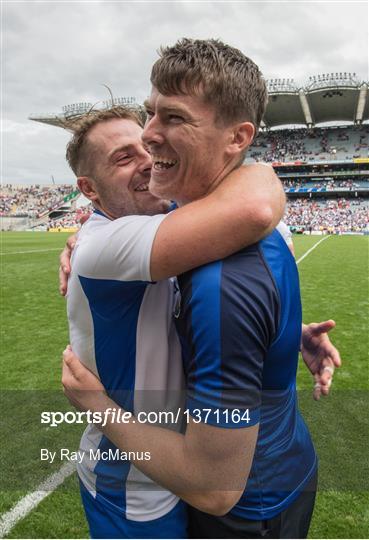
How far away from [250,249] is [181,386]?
1.80 ft

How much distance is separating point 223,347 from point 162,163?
0.67m

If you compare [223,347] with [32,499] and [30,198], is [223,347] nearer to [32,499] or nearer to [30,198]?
[32,499]

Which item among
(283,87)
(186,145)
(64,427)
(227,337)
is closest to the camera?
(227,337)

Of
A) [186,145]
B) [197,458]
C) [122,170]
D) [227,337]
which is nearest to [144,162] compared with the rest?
[122,170]

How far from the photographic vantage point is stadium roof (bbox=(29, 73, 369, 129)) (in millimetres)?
53250

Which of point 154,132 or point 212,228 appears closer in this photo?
point 212,228

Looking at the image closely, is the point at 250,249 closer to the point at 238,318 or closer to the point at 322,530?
A: the point at 238,318

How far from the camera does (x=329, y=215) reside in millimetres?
57219

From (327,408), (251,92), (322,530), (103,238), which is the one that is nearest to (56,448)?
(322,530)

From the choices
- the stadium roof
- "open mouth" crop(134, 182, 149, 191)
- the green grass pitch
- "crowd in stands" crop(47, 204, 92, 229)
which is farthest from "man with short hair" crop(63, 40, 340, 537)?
"crowd in stands" crop(47, 204, 92, 229)

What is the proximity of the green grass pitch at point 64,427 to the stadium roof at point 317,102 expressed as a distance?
4402 cm

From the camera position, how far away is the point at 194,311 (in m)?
1.17

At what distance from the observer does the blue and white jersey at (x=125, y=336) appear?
4.41 ft

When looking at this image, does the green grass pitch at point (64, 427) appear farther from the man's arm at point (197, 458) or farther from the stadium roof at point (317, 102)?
the stadium roof at point (317, 102)
